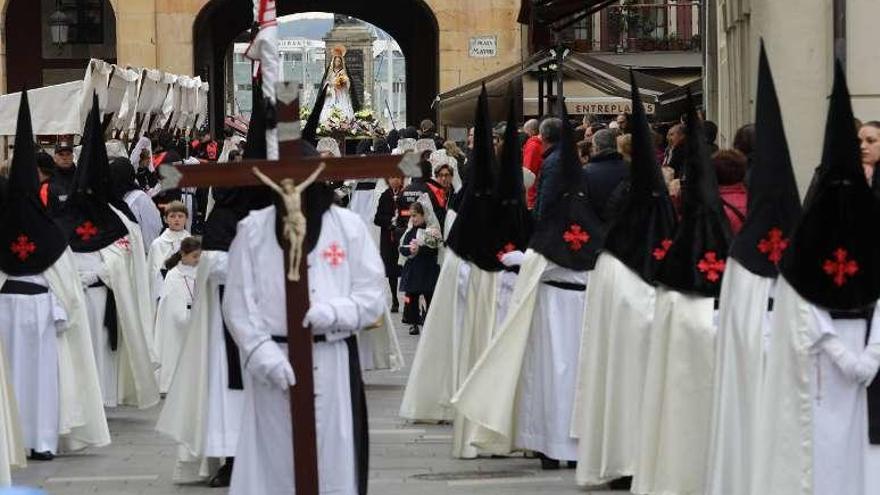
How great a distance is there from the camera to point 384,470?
12.8 metres

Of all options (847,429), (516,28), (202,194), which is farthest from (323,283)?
(516,28)

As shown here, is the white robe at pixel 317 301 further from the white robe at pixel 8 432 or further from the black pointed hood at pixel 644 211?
the black pointed hood at pixel 644 211

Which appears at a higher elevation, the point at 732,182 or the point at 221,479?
the point at 732,182

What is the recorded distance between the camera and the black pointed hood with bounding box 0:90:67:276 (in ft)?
42.1

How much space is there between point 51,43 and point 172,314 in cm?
3258

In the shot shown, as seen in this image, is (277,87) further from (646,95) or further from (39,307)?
(646,95)

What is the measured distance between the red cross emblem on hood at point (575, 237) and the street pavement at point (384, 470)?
1.31 meters

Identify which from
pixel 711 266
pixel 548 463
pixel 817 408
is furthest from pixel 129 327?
pixel 817 408

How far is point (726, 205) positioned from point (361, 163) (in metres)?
2.73

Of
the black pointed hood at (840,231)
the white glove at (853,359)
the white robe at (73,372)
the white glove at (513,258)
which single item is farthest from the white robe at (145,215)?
the white glove at (853,359)

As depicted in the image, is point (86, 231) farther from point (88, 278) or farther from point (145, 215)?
point (145, 215)

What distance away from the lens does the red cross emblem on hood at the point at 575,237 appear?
12.4 m

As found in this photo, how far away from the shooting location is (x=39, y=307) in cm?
1327

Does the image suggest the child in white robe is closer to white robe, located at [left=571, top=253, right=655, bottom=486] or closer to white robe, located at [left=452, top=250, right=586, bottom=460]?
white robe, located at [left=452, top=250, right=586, bottom=460]
